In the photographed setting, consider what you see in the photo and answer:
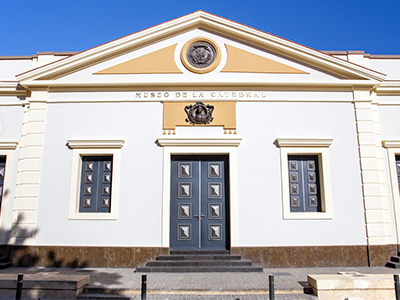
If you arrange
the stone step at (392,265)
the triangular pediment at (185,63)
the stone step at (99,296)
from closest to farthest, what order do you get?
the stone step at (99,296) → the stone step at (392,265) → the triangular pediment at (185,63)

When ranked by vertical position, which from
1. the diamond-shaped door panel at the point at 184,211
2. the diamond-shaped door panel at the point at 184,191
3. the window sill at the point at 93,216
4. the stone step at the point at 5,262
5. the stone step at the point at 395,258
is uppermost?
the diamond-shaped door panel at the point at 184,191

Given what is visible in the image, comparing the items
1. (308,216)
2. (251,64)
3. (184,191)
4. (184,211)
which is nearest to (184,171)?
(184,191)

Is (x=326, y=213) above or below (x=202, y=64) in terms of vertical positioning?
below

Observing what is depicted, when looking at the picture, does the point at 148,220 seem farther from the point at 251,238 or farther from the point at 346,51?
the point at 346,51

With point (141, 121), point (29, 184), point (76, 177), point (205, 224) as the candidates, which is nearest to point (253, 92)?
point (141, 121)

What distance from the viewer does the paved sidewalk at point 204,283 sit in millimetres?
6828

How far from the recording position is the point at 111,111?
10008 millimetres

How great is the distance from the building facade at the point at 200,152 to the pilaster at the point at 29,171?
34 millimetres

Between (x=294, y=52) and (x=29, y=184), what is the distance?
8.76 m

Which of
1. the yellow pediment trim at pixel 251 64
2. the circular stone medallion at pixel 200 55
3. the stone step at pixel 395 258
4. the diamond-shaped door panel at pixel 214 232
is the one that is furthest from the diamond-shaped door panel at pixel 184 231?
the stone step at pixel 395 258

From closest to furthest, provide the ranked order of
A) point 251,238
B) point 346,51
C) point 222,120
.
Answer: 1. point 251,238
2. point 222,120
3. point 346,51

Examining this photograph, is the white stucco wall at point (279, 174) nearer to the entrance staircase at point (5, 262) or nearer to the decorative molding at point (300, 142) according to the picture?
the decorative molding at point (300, 142)

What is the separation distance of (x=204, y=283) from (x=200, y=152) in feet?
12.1

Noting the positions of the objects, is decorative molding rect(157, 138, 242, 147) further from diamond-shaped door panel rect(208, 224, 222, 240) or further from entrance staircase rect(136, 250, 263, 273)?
entrance staircase rect(136, 250, 263, 273)
